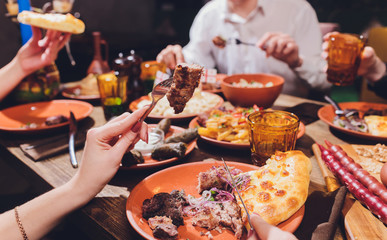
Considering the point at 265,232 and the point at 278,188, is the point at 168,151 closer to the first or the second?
the point at 278,188

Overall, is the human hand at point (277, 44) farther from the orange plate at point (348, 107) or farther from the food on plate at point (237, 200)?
the food on plate at point (237, 200)

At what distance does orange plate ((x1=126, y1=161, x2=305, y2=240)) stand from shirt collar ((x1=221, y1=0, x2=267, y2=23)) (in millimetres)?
3111

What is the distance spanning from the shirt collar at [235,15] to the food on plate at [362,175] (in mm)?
2904

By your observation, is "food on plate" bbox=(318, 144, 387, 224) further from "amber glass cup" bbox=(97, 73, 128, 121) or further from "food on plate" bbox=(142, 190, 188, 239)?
"amber glass cup" bbox=(97, 73, 128, 121)

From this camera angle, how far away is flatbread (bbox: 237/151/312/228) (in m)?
1.01

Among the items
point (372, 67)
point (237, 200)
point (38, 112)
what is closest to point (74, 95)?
point (38, 112)

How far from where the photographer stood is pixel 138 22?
24.3 ft

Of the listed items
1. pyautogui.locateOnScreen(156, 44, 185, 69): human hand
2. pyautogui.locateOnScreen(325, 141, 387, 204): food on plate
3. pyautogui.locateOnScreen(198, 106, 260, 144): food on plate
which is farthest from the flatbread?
pyautogui.locateOnScreen(156, 44, 185, 69): human hand

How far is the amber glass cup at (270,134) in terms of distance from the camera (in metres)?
1.36

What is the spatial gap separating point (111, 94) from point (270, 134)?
4.55 feet

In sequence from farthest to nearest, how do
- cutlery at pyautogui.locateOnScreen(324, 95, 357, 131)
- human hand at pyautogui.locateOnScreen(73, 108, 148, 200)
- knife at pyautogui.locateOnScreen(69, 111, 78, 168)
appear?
cutlery at pyautogui.locateOnScreen(324, 95, 357, 131) < knife at pyautogui.locateOnScreen(69, 111, 78, 168) < human hand at pyautogui.locateOnScreen(73, 108, 148, 200)

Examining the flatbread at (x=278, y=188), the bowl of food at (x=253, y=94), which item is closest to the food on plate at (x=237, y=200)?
the flatbread at (x=278, y=188)

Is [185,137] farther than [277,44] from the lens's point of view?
No

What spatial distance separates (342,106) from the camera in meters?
2.27
